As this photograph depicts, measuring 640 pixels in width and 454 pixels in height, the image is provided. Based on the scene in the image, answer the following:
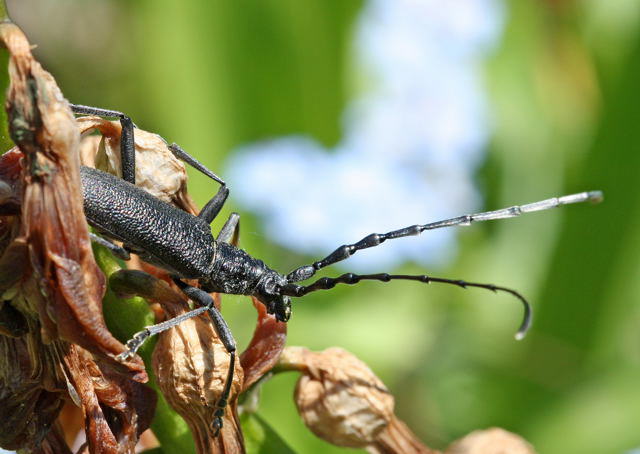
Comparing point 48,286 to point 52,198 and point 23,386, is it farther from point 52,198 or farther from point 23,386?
point 23,386

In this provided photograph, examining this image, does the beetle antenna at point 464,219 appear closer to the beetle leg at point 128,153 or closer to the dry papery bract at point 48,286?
the beetle leg at point 128,153

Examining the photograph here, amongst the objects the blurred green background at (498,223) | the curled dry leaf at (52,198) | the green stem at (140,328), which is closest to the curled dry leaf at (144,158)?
the green stem at (140,328)

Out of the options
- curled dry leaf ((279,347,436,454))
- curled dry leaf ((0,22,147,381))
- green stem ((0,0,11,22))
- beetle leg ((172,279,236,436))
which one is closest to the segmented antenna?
curled dry leaf ((279,347,436,454))

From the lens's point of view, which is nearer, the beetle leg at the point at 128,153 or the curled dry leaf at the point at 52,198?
the curled dry leaf at the point at 52,198

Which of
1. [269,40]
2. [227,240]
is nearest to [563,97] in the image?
[269,40]

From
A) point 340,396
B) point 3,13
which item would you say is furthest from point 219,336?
point 3,13

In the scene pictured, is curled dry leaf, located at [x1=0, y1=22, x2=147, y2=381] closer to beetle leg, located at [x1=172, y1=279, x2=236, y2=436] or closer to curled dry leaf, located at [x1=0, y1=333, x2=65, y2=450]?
curled dry leaf, located at [x1=0, y1=333, x2=65, y2=450]

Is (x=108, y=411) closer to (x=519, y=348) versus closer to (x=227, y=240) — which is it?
(x=227, y=240)
